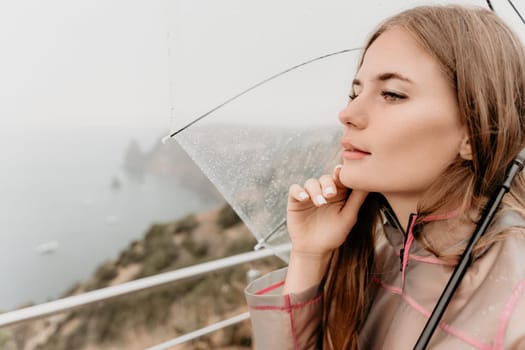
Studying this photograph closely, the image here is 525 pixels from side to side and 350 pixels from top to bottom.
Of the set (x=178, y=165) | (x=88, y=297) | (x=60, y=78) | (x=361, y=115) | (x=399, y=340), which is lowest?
(x=178, y=165)

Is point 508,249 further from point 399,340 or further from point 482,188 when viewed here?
point 399,340

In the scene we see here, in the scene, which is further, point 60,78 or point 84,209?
point 84,209

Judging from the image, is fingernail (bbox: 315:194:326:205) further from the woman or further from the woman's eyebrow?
the woman's eyebrow

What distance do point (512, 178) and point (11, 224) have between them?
14902 mm

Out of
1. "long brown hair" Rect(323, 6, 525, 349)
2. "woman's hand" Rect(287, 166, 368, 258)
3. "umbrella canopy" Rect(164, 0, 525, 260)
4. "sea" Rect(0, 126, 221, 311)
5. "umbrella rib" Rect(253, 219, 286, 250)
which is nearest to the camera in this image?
"long brown hair" Rect(323, 6, 525, 349)

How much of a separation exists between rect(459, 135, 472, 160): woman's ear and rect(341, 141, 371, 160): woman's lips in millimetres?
192

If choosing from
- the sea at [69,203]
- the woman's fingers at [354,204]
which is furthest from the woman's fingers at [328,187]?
the sea at [69,203]

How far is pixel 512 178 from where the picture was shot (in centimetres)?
88

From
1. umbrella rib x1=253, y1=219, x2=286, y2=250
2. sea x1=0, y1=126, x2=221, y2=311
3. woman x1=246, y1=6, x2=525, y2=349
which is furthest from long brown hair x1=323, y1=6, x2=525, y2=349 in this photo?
sea x1=0, y1=126, x2=221, y2=311

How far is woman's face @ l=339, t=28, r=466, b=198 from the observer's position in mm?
863

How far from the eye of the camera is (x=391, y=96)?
0.90 metres

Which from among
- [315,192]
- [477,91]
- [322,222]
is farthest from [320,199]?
[477,91]

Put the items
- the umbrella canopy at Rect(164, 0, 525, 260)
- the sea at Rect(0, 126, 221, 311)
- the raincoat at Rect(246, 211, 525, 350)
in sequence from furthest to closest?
1. the sea at Rect(0, 126, 221, 311)
2. the umbrella canopy at Rect(164, 0, 525, 260)
3. the raincoat at Rect(246, 211, 525, 350)

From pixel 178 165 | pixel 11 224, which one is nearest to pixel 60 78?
pixel 11 224
